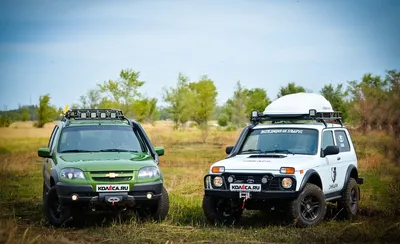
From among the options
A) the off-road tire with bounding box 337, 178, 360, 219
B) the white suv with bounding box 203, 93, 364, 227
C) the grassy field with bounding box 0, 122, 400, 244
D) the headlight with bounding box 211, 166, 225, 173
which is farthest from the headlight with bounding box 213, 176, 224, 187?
the off-road tire with bounding box 337, 178, 360, 219

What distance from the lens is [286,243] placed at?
9438mm

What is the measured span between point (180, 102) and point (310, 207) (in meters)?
45.4

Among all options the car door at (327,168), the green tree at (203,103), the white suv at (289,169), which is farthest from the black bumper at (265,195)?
the green tree at (203,103)

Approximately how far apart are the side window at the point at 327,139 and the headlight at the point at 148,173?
3121 mm

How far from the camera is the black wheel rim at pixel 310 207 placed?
432 inches

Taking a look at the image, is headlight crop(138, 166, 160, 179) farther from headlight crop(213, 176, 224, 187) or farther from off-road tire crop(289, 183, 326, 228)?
off-road tire crop(289, 183, 326, 228)

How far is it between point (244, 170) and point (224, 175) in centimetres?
39

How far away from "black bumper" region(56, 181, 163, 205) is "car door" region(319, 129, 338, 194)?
10.3 ft

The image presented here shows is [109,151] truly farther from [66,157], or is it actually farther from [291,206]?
[291,206]

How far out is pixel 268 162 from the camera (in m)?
11.1

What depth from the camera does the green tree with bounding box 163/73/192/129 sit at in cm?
5597

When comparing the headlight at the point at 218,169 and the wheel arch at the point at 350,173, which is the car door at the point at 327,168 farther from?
the headlight at the point at 218,169

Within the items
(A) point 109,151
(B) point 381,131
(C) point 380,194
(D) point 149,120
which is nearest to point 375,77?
(D) point 149,120

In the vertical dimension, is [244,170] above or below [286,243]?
above
